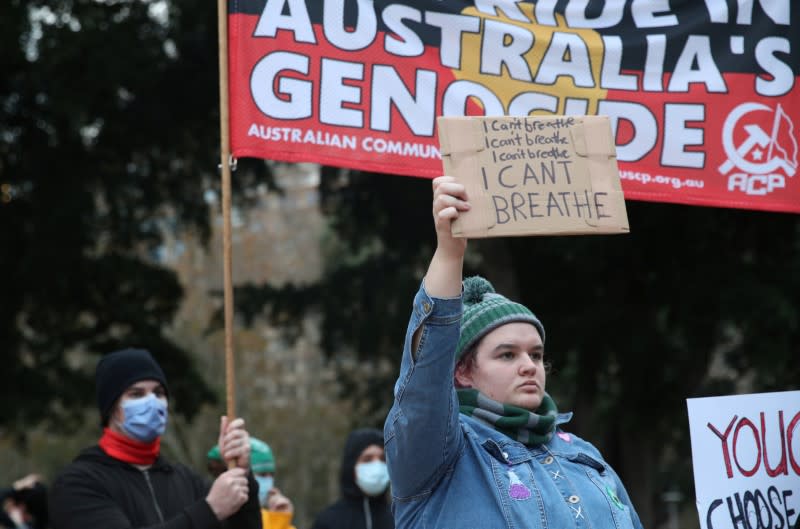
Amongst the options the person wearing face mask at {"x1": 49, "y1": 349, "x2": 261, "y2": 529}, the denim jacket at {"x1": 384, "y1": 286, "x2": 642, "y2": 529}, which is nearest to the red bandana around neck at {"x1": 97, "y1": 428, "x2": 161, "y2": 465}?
the person wearing face mask at {"x1": 49, "y1": 349, "x2": 261, "y2": 529}

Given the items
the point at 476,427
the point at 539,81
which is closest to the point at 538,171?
the point at 476,427

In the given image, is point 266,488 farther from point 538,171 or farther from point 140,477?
point 538,171

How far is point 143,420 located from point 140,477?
22 centimetres

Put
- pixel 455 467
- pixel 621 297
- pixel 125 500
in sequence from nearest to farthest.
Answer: pixel 455 467, pixel 125 500, pixel 621 297

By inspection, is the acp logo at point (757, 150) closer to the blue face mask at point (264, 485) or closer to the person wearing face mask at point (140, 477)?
the person wearing face mask at point (140, 477)

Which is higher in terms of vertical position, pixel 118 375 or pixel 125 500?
pixel 118 375

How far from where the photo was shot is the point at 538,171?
3.51 m

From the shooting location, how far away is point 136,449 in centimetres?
509

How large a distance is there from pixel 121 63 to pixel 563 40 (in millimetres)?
8665

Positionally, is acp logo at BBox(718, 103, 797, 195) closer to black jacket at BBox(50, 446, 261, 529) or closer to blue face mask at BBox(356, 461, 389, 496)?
black jacket at BBox(50, 446, 261, 529)

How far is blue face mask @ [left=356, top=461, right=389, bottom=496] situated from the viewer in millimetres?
7031

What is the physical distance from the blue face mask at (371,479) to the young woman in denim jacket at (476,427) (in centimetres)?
355

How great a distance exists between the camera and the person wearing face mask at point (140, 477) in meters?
4.77

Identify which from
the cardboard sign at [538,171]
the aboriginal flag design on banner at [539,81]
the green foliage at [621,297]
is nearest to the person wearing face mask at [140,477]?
the aboriginal flag design on banner at [539,81]
